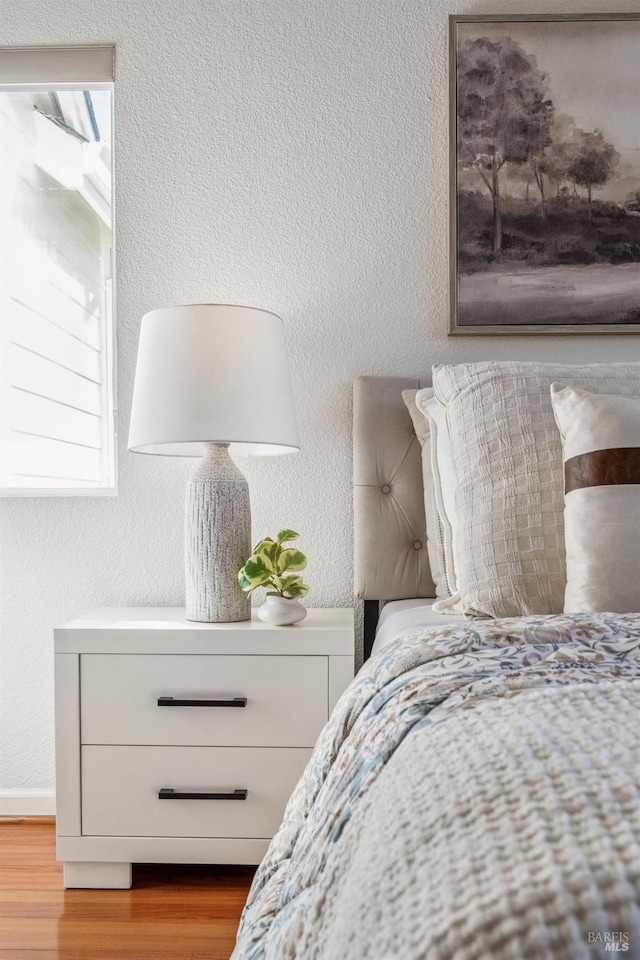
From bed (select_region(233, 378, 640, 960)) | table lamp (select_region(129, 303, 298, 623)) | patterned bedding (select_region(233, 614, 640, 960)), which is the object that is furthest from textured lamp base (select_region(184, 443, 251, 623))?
patterned bedding (select_region(233, 614, 640, 960))

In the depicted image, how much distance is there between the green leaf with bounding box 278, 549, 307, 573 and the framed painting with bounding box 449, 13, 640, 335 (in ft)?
2.66

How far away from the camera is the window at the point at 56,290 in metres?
2.13

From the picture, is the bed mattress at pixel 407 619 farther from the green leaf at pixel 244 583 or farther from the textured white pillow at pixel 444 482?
the green leaf at pixel 244 583

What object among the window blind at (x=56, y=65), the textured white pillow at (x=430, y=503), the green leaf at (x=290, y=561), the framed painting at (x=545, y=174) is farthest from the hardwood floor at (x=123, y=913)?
the window blind at (x=56, y=65)

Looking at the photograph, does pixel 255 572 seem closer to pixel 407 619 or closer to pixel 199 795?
pixel 407 619

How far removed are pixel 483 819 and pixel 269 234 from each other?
6.02 ft

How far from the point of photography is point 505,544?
1.39m

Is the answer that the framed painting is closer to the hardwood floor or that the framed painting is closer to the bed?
the bed

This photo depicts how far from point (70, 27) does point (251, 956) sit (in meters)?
2.31

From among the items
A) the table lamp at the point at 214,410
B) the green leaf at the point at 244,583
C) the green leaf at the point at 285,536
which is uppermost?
the table lamp at the point at 214,410

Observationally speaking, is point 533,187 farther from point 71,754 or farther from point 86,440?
point 71,754

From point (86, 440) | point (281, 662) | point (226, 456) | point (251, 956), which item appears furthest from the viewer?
point (86, 440)

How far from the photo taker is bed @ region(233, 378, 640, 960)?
1.27 ft

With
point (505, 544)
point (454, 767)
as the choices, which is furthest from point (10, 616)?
point (454, 767)
